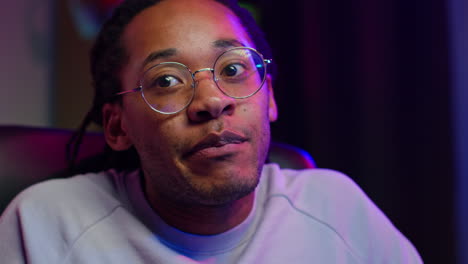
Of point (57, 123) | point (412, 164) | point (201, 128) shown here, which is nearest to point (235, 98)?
point (201, 128)

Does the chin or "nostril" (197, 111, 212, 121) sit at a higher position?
"nostril" (197, 111, 212, 121)

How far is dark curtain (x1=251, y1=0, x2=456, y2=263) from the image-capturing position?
174cm

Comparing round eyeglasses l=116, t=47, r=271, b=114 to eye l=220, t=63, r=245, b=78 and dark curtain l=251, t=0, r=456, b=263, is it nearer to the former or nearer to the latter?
eye l=220, t=63, r=245, b=78

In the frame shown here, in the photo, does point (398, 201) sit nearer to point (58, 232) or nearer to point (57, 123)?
point (58, 232)

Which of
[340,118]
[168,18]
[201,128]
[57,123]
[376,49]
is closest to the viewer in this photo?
[201,128]

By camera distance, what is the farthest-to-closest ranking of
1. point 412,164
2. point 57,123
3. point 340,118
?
point 57,123, point 340,118, point 412,164

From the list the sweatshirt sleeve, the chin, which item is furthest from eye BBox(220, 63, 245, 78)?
the sweatshirt sleeve

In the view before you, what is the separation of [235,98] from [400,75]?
117cm

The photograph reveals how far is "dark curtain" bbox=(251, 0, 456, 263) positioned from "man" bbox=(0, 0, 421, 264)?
2.24 ft

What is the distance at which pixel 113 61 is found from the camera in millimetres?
1228

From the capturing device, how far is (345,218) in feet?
3.96

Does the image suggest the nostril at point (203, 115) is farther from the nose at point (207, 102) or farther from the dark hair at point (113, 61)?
the dark hair at point (113, 61)

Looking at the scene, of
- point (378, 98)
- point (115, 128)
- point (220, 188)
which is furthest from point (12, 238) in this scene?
point (378, 98)

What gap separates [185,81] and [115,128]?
346mm
